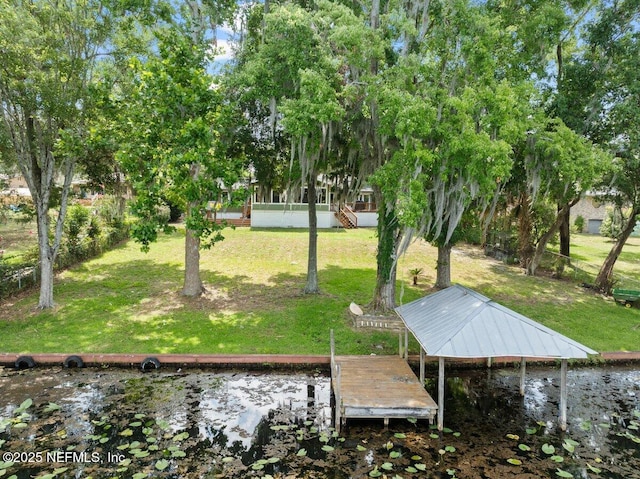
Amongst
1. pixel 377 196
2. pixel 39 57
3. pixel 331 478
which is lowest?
pixel 331 478

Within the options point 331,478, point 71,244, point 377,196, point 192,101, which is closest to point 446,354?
point 331,478

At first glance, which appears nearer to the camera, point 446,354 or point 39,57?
→ point 446,354

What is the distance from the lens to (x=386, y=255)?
13.9 metres

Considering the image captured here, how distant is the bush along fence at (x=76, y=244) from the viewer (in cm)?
1538

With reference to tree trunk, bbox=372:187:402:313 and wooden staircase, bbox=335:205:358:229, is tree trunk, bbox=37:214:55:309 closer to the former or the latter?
tree trunk, bbox=372:187:402:313

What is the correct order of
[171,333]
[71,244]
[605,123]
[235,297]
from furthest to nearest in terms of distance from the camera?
[71,244] → [235,297] → [605,123] → [171,333]

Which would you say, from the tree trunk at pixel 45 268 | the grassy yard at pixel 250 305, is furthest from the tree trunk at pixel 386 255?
the tree trunk at pixel 45 268

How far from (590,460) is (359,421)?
4.28 metres

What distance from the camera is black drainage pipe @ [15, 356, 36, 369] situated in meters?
11.2

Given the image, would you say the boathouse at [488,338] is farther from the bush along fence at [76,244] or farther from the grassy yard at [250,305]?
the bush along fence at [76,244]

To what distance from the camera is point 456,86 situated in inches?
468

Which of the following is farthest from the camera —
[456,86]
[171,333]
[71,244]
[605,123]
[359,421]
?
[71,244]

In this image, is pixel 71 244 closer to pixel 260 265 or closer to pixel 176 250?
pixel 176 250

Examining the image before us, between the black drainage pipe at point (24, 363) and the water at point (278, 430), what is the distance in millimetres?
294
